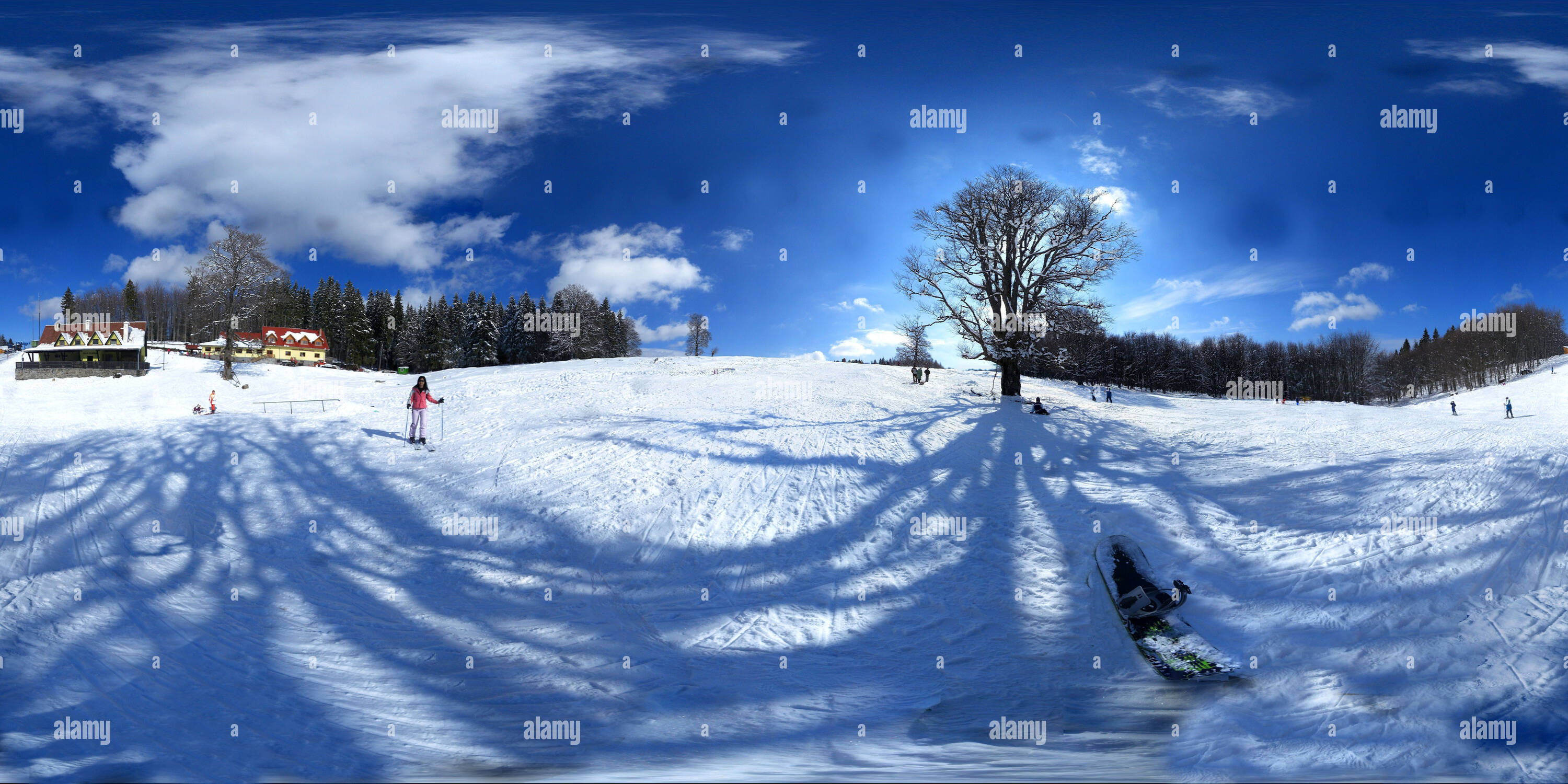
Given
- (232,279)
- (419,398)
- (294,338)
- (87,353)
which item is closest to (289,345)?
(294,338)

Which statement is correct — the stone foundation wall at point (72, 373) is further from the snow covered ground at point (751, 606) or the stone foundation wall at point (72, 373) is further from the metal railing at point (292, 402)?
the snow covered ground at point (751, 606)

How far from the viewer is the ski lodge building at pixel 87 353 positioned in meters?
36.7

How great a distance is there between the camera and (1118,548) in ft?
32.2

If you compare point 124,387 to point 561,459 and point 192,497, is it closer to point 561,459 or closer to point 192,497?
point 192,497

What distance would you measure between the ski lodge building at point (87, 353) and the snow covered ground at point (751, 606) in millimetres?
29280

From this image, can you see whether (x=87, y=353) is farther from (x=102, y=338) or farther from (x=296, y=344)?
(x=296, y=344)

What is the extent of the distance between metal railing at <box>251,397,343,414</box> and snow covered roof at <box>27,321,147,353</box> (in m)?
34.5

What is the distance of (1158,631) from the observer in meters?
7.89

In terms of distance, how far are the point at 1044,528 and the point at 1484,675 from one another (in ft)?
17.7

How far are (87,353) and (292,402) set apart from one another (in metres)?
49.7

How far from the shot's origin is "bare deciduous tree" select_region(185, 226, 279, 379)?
35125mm

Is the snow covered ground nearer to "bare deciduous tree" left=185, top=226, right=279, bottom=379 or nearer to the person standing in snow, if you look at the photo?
the person standing in snow

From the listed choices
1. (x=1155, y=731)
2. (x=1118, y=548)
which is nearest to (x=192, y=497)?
(x=1155, y=731)

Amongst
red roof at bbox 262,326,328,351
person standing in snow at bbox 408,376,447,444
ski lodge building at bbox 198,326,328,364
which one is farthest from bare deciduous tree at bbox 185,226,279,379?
red roof at bbox 262,326,328,351
